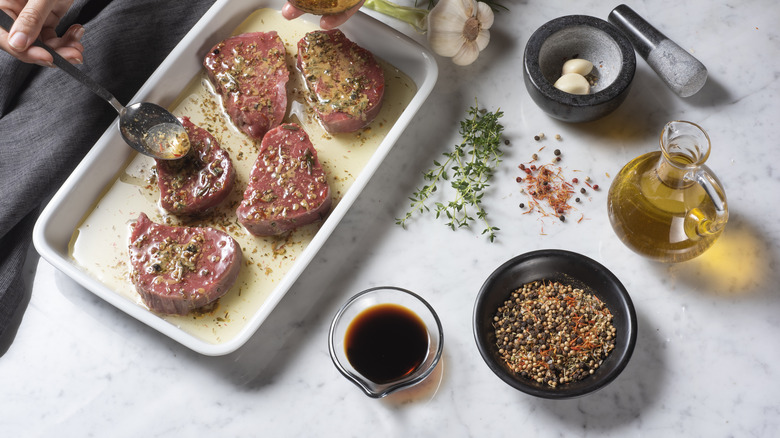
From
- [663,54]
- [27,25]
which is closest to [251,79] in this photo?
[27,25]

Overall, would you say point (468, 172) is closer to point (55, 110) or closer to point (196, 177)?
point (196, 177)

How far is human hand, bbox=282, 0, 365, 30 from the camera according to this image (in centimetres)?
234

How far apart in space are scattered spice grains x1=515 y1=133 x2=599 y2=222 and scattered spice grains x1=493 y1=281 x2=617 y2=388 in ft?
0.93

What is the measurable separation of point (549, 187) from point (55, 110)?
1745mm

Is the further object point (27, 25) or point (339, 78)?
point (339, 78)

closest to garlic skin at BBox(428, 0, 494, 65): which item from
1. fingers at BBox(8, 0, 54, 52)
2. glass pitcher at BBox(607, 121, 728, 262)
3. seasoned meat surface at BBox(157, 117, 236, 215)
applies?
glass pitcher at BBox(607, 121, 728, 262)

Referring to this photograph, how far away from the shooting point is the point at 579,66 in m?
2.37

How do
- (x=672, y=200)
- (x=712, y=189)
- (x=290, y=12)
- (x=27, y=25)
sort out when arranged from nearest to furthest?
1. (x=712, y=189)
2. (x=672, y=200)
3. (x=27, y=25)
4. (x=290, y=12)

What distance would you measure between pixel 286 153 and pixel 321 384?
79cm

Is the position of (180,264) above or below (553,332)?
above

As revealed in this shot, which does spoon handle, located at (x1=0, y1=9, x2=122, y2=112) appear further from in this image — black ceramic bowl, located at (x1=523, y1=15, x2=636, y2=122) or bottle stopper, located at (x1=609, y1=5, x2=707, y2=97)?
bottle stopper, located at (x1=609, y1=5, x2=707, y2=97)

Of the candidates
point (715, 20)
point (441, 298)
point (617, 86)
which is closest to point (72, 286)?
point (441, 298)

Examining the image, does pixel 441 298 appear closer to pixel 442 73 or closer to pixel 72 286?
pixel 442 73

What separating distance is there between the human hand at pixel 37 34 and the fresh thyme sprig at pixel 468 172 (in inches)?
49.4
